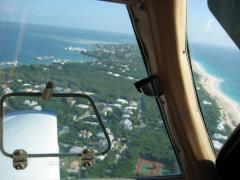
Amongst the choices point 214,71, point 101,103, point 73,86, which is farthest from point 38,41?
point 214,71

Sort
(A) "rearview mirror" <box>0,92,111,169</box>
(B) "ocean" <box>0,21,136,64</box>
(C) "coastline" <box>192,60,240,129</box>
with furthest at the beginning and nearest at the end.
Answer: (C) "coastline" <box>192,60,240,129</box> < (A) "rearview mirror" <box>0,92,111,169</box> < (B) "ocean" <box>0,21,136,64</box>

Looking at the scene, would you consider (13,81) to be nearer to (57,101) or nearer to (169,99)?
(57,101)

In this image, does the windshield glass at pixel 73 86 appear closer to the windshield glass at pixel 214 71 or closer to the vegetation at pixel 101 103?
the vegetation at pixel 101 103

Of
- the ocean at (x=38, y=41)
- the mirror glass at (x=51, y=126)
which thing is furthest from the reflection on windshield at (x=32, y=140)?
the ocean at (x=38, y=41)

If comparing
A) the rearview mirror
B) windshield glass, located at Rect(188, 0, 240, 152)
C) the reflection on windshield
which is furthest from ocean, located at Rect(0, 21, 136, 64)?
windshield glass, located at Rect(188, 0, 240, 152)

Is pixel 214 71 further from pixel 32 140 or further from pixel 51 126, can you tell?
pixel 32 140

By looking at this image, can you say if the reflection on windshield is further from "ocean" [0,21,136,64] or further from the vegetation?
"ocean" [0,21,136,64]

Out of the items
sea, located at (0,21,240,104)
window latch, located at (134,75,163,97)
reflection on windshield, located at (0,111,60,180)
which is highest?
sea, located at (0,21,240,104)
